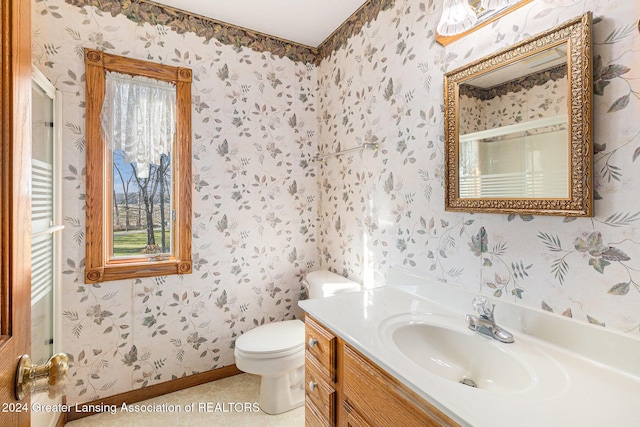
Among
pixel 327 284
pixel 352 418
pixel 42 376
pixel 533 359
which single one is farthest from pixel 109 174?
pixel 533 359

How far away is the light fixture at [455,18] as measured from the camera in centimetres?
128

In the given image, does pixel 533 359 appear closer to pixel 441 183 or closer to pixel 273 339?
pixel 441 183

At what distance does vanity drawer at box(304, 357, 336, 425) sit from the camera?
119 centimetres

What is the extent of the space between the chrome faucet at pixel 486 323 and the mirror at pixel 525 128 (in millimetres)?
353

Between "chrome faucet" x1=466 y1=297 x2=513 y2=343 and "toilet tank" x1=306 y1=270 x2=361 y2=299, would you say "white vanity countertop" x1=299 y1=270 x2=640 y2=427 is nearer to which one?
"chrome faucet" x1=466 y1=297 x2=513 y2=343

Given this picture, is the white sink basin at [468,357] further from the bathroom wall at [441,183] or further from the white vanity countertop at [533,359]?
the bathroom wall at [441,183]

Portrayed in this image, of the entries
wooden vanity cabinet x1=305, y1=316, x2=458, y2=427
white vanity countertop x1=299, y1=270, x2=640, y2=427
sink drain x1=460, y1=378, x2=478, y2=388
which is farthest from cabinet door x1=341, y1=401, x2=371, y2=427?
sink drain x1=460, y1=378, x2=478, y2=388

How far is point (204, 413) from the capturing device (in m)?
1.84

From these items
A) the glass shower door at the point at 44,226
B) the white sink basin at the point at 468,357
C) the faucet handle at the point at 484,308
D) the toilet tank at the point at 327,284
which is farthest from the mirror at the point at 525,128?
the glass shower door at the point at 44,226

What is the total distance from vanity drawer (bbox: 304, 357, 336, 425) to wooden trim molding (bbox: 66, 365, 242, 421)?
42.3 inches

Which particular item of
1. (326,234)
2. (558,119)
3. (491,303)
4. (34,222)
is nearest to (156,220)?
(34,222)

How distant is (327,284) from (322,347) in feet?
2.55

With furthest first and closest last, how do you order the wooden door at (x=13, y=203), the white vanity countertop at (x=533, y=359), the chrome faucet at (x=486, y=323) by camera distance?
the chrome faucet at (x=486, y=323) → the white vanity countertop at (x=533, y=359) → the wooden door at (x=13, y=203)

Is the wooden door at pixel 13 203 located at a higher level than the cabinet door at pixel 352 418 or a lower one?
higher
